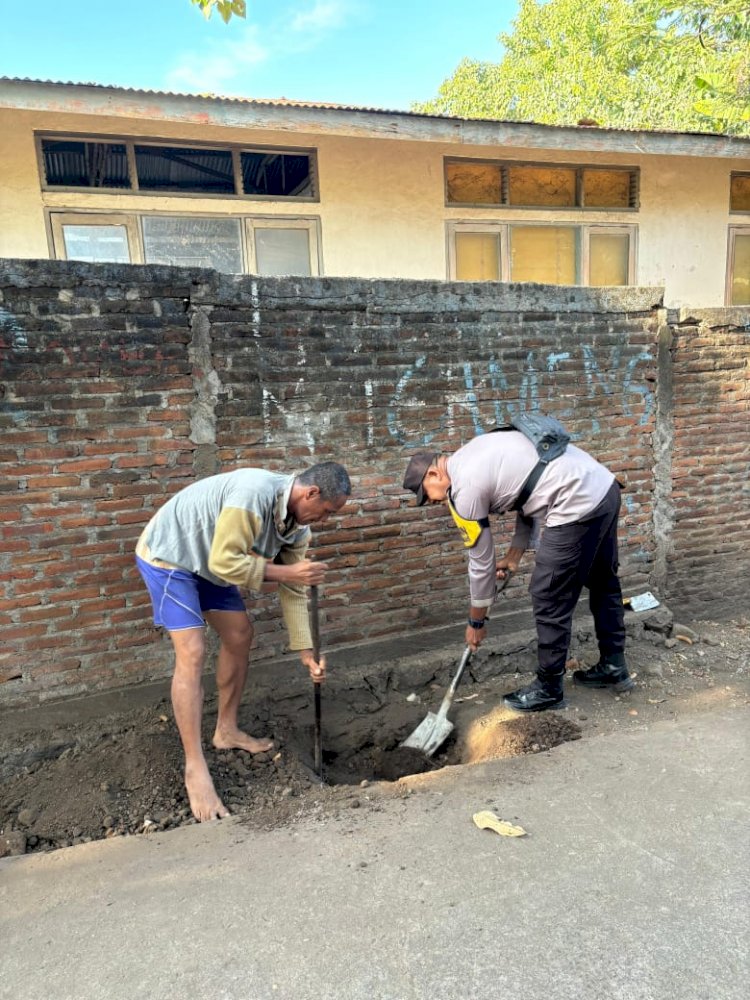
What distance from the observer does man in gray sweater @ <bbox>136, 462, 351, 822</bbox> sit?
2.63 metres

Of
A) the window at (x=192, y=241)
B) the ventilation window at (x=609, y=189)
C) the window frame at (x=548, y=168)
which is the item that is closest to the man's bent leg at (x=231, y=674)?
the window at (x=192, y=241)

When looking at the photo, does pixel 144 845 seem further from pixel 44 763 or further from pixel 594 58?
pixel 594 58

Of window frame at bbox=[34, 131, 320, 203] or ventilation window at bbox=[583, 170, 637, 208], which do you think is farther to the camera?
ventilation window at bbox=[583, 170, 637, 208]

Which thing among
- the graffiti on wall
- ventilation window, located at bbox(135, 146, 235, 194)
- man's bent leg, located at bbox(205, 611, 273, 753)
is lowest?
man's bent leg, located at bbox(205, 611, 273, 753)

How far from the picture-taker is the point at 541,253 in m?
7.38

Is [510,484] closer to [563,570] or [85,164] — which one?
[563,570]

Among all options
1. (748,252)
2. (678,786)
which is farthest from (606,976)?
(748,252)

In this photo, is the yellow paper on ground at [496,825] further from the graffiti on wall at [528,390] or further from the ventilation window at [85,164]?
the ventilation window at [85,164]

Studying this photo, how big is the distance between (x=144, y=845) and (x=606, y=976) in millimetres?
1701

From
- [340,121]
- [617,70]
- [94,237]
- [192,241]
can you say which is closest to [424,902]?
[340,121]

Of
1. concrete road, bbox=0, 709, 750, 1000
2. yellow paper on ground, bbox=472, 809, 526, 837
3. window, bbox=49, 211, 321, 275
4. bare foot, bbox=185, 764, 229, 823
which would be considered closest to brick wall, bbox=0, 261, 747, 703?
bare foot, bbox=185, 764, 229, 823

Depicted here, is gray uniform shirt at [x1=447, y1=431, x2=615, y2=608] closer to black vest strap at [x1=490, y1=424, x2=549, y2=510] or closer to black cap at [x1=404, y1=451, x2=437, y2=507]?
black vest strap at [x1=490, y1=424, x2=549, y2=510]

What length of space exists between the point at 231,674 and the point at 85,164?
5.06 meters

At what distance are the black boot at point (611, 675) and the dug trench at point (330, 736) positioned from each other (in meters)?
0.06
